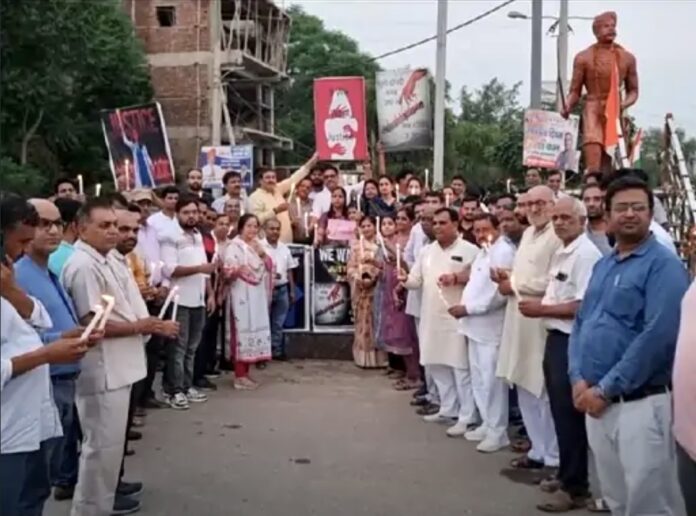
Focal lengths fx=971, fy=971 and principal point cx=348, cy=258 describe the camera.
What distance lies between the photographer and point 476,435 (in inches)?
306

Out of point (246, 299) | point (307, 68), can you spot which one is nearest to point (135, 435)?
point (246, 299)

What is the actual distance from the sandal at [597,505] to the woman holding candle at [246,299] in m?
4.73

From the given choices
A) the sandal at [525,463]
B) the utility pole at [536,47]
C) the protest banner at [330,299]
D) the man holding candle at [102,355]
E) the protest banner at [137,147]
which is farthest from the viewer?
the utility pole at [536,47]

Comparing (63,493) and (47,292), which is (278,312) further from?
(47,292)

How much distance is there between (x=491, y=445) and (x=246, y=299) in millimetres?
3478

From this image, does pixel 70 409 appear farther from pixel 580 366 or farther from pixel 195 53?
pixel 195 53

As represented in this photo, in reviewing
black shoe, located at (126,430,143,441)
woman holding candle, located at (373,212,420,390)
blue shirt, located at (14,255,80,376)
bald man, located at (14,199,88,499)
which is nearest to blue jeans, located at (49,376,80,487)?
bald man, located at (14,199,88,499)

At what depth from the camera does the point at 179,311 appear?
8867 mm

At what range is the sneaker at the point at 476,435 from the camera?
773 centimetres

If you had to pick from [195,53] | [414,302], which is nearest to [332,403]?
[414,302]

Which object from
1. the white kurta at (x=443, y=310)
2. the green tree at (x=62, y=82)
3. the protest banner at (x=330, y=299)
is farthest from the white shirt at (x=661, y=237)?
the green tree at (x=62, y=82)

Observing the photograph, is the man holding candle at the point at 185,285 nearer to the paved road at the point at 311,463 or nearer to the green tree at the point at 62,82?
the paved road at the point at 311,463

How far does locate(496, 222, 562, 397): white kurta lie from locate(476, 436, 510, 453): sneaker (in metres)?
0.82

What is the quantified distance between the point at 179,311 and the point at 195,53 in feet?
99.7
